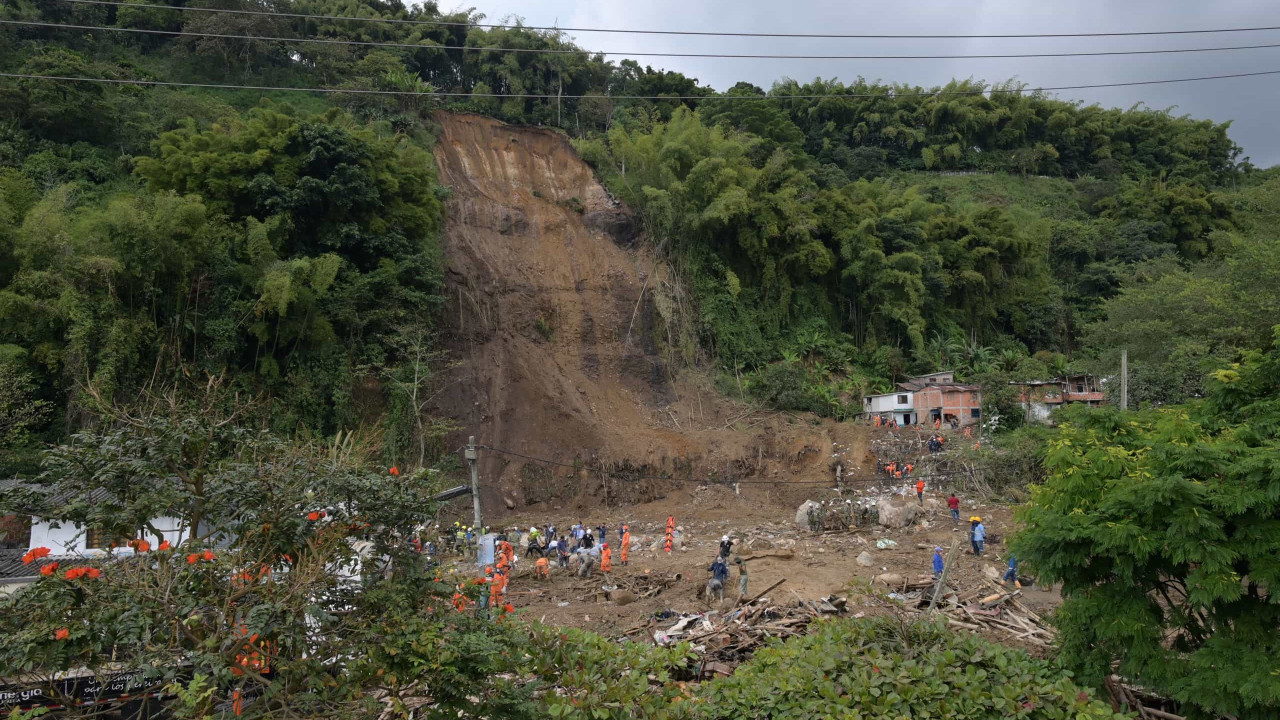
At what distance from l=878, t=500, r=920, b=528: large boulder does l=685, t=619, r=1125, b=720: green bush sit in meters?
10.6

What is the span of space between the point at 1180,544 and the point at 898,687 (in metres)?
2.59

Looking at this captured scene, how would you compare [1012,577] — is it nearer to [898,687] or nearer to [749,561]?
[749,561]

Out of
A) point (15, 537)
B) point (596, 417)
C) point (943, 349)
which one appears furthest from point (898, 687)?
point (943, 349)

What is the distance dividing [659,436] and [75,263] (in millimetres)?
16931

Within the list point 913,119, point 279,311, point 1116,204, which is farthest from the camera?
point 913,119

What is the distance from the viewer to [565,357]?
27.5m

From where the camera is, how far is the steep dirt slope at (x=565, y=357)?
22891 millimetres

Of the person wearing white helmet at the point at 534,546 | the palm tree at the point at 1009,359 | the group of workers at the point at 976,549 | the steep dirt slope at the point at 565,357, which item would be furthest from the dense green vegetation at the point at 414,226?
the group of workers at the point at 976,549

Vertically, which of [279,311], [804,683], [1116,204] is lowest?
[804,683]

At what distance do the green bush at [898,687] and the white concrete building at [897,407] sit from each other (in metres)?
22.5

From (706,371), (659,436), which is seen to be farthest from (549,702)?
(706,371)

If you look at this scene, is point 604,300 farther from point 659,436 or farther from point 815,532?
point 815,532

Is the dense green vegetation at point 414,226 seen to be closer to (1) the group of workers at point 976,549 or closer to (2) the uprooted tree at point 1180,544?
(1) the group of workers at point 976,549

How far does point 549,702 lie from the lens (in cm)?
470
